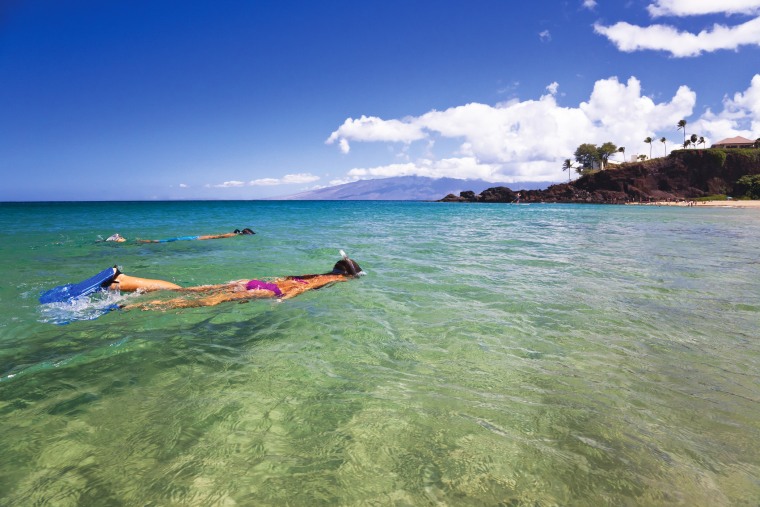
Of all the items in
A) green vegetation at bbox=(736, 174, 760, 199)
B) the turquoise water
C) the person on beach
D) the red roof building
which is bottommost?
the turquoise water

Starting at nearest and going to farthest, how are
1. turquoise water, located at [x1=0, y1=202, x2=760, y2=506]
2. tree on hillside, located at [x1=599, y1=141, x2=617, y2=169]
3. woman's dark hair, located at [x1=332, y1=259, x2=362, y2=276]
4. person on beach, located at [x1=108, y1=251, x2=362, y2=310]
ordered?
turquoise water, located at [x1=0, y1=202, x2=760, y2=506] < person on beach, located at [x1=108, y1=251, x2=362, y2=310] < woman's dark hair, located at [x1=332, y1=259, x2=362, y2=276] < tree on hillside, located at [x1=599, y1=141, x2=617, y2=169]

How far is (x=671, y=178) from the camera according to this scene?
354ft

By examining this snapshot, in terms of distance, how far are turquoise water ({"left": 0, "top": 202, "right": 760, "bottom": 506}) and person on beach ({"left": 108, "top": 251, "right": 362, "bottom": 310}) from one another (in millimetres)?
415

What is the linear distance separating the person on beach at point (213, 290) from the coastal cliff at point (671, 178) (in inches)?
4758

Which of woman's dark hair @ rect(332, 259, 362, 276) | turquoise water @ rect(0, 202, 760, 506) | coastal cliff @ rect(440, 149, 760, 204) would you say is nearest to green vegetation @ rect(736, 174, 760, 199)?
coastal cliff @ rect(440, 149, 760, 204)

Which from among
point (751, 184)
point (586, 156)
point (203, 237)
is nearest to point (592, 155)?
point (586, 156)

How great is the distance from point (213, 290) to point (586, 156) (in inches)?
6828

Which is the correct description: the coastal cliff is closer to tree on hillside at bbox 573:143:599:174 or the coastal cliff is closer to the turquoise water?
tree on hillside at bbox 573:143:599:174

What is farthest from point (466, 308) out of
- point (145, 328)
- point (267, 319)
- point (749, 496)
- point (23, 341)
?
point (23, 341)

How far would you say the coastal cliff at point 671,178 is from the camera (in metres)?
99.4

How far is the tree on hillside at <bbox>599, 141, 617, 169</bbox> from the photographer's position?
141 m

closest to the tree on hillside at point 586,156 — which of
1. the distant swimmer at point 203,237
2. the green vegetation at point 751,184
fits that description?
the green vegetation at point 751,184

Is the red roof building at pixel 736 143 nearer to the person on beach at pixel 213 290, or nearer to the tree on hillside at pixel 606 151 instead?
the tree on hillside at pixel 606 151

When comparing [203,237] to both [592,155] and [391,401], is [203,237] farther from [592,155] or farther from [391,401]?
[592,155]
